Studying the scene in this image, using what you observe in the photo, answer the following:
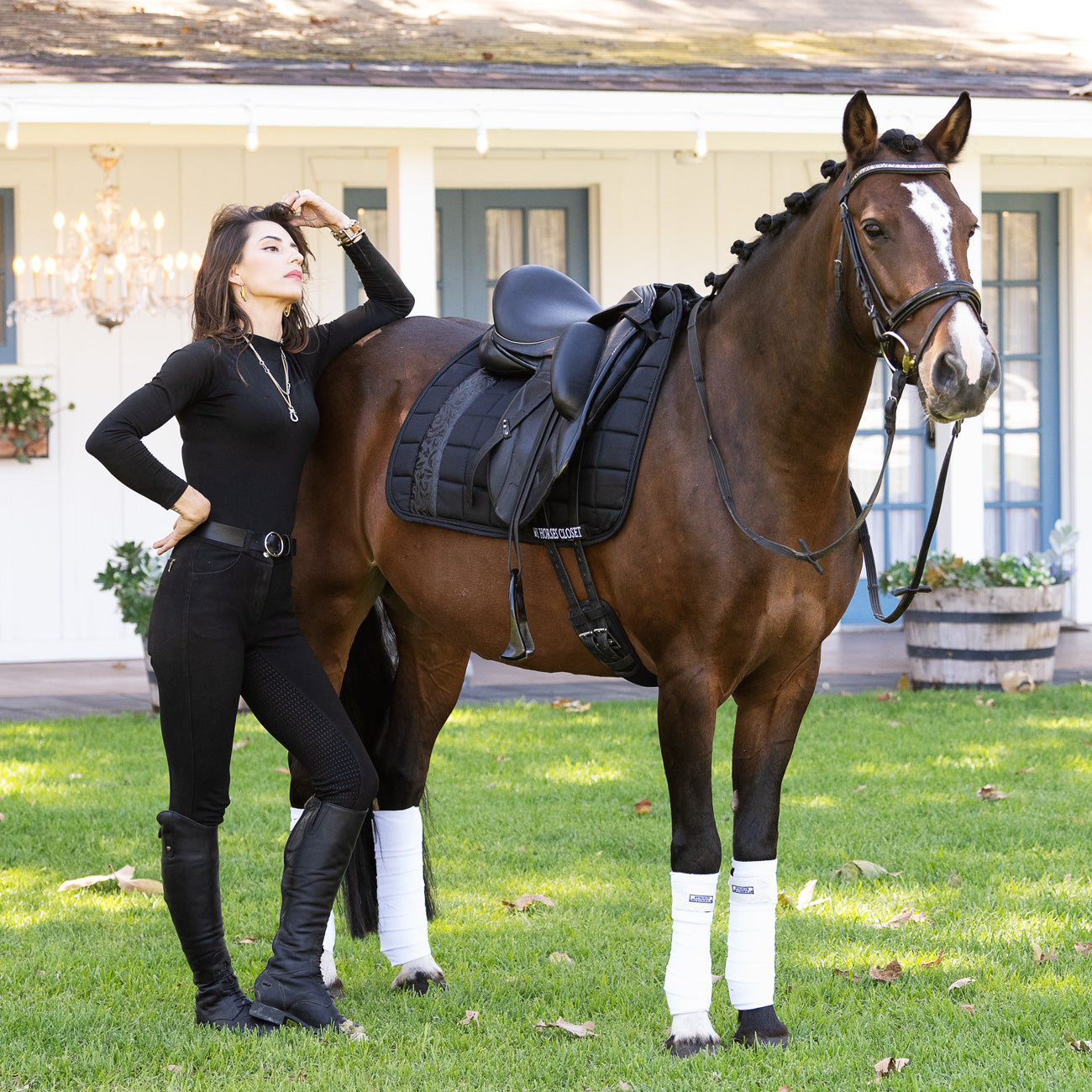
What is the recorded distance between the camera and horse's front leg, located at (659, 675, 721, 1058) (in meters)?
3.05

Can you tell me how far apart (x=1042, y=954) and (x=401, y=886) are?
177cm

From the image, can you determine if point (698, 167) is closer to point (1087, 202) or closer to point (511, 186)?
point (511, 186)

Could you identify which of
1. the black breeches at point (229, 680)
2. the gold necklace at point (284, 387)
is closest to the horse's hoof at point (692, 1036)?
the black breeches at point (229, 680)

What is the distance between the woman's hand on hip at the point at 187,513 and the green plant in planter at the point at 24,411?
19.0 feet

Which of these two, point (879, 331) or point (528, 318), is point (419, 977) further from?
point (879, 331)

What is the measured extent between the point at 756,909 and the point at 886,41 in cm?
778

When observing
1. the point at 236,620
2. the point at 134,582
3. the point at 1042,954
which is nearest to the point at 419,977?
the point at 236,620

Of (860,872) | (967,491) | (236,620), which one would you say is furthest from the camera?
(967,491)

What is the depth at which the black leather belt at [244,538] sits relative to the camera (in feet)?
10.7

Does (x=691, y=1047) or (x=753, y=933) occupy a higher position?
(x=753, y=933)

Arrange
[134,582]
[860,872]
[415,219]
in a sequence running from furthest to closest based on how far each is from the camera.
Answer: [415,219] → [134,582] → [860,872]

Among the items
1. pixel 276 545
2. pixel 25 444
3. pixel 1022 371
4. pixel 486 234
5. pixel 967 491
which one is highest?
pixel 486 234

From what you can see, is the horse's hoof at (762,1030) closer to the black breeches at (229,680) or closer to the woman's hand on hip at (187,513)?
the black breeches at (229,680)

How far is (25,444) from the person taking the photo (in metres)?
8.62
